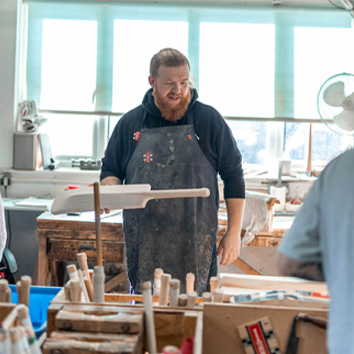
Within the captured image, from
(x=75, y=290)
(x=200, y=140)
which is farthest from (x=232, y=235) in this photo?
(x=75, y=290)

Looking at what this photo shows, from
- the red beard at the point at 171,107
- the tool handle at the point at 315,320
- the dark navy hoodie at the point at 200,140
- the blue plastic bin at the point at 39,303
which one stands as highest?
the red beard at the point at 171,107

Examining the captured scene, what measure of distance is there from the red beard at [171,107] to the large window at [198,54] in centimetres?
196

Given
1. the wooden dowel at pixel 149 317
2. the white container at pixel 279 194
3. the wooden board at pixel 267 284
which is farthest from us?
the white container at pixel 279 194

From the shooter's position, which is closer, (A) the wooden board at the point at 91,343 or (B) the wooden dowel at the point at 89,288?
(A) the wooden board at the point at 91,343

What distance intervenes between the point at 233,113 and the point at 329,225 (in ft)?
10.9

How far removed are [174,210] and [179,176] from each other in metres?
0.15

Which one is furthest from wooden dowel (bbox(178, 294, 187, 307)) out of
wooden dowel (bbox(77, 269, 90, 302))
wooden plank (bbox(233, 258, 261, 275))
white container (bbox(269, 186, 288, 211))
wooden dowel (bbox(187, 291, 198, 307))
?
white container (bbox(269, 186, 288, 211))

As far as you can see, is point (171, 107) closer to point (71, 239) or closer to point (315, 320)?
point (315, 320)

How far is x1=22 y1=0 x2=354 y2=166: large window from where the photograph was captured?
4.19 metres

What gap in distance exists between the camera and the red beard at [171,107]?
7.49 feet

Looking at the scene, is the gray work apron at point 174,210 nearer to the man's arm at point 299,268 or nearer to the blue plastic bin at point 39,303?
the blue plastic bin at point 39,303

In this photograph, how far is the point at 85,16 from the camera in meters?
4.26

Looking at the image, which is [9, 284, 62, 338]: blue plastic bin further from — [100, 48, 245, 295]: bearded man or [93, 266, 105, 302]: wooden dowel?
[100, 48, 245, 295]: bearded man

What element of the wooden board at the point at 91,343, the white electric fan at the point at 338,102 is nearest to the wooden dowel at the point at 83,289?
the wooden board at the point at 91,343
